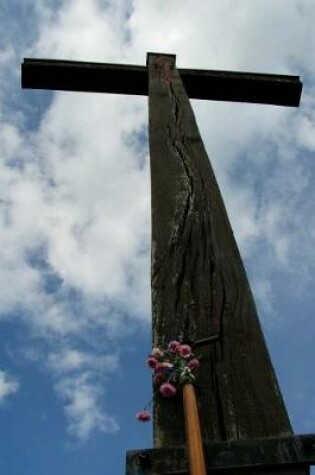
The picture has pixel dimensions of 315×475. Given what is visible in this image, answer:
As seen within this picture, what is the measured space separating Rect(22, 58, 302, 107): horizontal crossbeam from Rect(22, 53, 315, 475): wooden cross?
101 centimetres

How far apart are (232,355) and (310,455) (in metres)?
0.46

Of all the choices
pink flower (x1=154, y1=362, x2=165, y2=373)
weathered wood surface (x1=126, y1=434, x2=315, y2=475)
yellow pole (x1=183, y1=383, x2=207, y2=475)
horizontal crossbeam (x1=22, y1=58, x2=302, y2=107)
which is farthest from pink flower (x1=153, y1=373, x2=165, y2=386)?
horizontal crossbeam (x1=22, y1=58, x2=302, y2=107)

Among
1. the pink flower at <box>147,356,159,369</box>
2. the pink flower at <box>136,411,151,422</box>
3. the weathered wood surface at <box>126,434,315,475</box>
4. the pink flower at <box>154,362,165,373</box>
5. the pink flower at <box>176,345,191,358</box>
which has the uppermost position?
the pink flower at <box>176,345,191,358</box>

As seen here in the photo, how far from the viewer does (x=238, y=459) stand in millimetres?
1605

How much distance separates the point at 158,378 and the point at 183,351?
114 mm

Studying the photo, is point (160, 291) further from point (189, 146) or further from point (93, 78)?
point (93, 78)

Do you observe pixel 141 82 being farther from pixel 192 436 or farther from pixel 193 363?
Answer: pixel 192 436

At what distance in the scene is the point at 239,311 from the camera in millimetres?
2182

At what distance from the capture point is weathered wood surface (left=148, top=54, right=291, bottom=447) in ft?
5.89

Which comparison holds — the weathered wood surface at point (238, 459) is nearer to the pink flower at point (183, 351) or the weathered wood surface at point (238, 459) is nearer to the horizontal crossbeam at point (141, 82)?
the pink flower at point (183, 351)

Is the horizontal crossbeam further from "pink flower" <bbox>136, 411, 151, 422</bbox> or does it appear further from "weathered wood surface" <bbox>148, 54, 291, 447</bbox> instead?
"pink flower" <bbox>136, 411, 151, 422</bbox>

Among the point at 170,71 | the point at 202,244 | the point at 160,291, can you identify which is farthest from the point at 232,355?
the point at 170,71

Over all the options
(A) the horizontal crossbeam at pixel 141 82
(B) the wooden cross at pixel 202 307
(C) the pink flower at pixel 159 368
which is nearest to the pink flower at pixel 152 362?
(C) the pink flower at pixel 159 368

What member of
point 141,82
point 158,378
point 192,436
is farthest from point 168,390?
point 141,82
